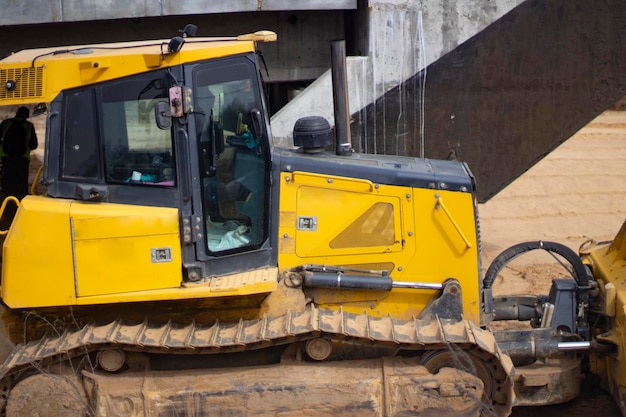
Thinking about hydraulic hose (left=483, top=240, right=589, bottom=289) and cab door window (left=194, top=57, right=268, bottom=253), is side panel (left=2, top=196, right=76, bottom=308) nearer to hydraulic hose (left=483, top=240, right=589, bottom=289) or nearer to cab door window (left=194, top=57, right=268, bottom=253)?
cab door window (left=194, top=57, right=268, bottom=253)

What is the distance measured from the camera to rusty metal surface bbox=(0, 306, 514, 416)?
618 centimetres

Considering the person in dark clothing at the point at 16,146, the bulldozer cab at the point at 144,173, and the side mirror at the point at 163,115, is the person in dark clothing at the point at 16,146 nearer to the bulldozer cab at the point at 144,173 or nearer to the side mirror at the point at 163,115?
the bulldozer cab at the point at 144,173

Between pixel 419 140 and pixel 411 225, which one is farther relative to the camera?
pixel 419 140

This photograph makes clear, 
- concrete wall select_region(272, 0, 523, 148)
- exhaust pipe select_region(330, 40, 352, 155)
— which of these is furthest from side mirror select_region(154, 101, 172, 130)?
concrete wall select_region(272, 0, 523, 148)

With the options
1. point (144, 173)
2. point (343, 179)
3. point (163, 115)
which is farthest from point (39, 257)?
point (343, 179)

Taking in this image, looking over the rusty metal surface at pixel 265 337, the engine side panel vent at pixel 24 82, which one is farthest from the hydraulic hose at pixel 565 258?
the engine side panel vent at pixel 24 82

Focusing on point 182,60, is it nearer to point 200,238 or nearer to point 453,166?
point 200,238

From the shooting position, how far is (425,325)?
21.2 ft

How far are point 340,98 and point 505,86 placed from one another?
5.24 metres

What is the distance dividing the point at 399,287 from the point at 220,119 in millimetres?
1777

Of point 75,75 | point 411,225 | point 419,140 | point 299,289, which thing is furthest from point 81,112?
point 419,140

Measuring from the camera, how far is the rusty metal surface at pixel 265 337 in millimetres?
6176

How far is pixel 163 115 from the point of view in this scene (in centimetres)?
613

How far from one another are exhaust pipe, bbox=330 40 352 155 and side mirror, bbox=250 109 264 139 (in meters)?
0.97
